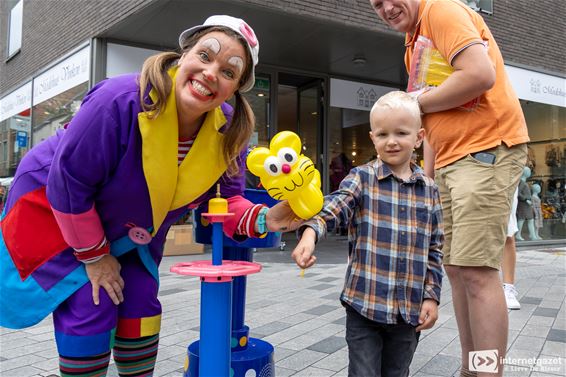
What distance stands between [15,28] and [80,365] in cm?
1249

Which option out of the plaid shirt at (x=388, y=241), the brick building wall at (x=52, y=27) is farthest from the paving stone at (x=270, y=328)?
the brick building wall at (x=52, y=27)

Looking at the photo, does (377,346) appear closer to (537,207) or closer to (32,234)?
(32,234)

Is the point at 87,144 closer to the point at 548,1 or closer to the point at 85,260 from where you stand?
the point at 85,260

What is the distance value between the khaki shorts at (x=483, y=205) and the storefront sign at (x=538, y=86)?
8.29m

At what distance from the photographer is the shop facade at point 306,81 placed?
6.55 m

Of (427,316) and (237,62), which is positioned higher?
(237,62)

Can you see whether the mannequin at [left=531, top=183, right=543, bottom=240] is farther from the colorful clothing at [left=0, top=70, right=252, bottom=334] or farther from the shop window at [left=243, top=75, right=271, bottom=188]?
the colorful clothing at [left=0, top=70, right=252, bottom=334]

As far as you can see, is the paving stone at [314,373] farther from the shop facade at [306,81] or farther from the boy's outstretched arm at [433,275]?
the shop facade at [306,81]

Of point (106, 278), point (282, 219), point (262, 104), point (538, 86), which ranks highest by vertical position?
point (538, 86)

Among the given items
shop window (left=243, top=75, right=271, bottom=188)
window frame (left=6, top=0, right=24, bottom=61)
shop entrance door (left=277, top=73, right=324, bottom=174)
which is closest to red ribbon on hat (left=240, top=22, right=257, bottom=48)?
shop window (left=243, top=75, right=271, bottom=188)

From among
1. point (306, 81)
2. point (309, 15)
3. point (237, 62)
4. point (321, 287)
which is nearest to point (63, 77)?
point (306, 81)

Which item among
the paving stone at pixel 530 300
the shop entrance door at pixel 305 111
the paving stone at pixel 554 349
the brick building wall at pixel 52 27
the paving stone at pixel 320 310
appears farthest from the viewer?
the shop entrance door at pixel 305 111

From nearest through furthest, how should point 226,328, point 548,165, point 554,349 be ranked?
point 226,328
point 554,349
point 548,165

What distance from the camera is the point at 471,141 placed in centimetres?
189
